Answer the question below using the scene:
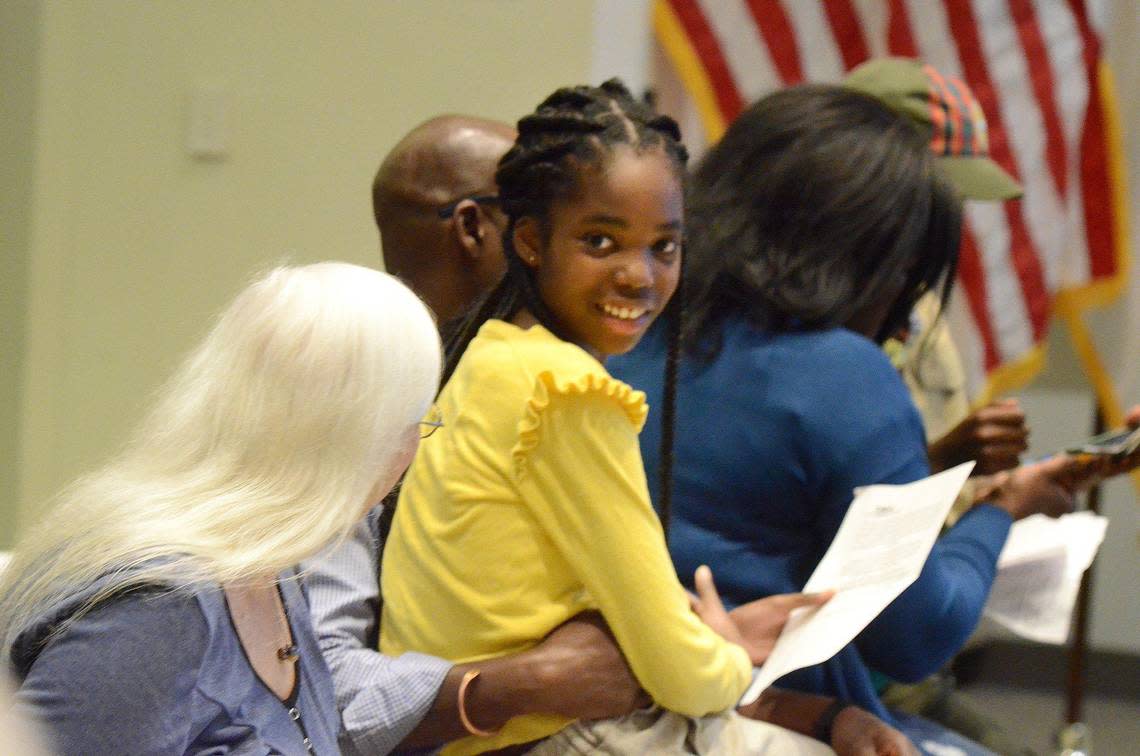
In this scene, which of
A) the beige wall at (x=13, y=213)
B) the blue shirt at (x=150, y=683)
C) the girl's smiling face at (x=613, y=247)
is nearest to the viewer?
the blue shirt at (x=150, y=683)

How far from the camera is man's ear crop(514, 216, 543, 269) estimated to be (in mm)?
1478

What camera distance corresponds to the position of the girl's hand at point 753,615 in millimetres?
1551

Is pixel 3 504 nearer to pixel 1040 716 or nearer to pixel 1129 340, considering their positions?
pixel 1129 340

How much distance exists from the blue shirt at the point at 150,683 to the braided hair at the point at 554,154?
54 cm

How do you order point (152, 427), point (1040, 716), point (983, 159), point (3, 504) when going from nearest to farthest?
1. point (152, 427)
2. point (983, 159)
3. point (3, 504)
4. point (1040, 716)

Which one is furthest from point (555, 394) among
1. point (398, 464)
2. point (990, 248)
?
point (990, 248)

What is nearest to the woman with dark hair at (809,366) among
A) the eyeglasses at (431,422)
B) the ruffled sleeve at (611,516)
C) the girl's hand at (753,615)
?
the girl's hand at (753,615)

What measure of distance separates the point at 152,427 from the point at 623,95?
25.2 inches

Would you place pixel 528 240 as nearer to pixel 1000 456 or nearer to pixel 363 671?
pixel 363 671

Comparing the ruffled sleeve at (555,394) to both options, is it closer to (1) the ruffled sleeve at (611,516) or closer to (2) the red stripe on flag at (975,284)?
(1) the ruffled sleeve at (611,516)

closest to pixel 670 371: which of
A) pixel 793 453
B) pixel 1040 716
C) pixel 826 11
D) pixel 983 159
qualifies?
pixel 793 453

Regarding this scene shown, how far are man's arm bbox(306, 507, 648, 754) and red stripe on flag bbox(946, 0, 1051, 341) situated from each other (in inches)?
A: 102

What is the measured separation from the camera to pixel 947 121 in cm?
235

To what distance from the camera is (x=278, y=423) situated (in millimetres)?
1084
